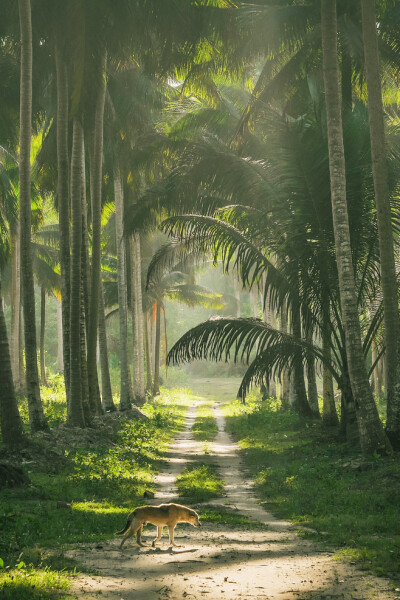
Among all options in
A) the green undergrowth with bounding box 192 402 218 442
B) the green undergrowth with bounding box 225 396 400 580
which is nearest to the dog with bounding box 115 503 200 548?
the green undergrowth with bounding box 225 396 400 580

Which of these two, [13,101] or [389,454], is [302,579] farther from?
[13,101]

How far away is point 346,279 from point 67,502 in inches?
236

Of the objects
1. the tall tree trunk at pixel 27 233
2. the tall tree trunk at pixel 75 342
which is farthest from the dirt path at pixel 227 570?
the tall tree trunk at pixel 75 342

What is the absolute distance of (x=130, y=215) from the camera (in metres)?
21.7

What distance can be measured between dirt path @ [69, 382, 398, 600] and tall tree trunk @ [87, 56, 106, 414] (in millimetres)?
10768

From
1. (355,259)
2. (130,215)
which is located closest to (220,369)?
(130,215)

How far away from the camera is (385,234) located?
497 inches

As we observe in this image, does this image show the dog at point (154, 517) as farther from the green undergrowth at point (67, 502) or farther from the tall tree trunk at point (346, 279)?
the tall tree trunk at point (346, 279)

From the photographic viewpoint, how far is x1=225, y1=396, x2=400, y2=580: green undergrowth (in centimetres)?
757

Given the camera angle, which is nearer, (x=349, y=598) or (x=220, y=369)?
(x=349, y=598)

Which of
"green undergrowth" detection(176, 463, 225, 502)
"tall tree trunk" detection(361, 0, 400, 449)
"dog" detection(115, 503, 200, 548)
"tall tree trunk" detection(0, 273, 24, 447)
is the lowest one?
"green undergrowth" detection(176, 463, 225, 502)

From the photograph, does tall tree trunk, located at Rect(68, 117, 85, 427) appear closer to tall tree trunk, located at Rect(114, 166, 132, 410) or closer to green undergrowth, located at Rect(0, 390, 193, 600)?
green undergrowth, located at Rect(0, 390, 193, 600)

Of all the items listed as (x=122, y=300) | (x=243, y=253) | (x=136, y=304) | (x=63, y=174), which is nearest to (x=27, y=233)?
(x=63, y=174)

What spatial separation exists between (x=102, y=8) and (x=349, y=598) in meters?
13.3
